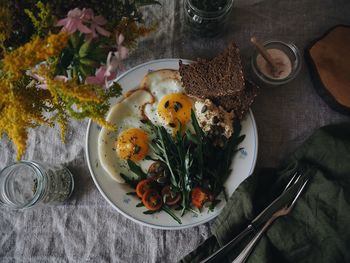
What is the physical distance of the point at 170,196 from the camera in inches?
50.0

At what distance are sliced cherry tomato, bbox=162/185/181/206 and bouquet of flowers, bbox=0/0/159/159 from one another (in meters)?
0.55

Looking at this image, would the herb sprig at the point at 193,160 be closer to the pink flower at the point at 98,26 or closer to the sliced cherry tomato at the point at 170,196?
the sliced cherry tomato at the point at 170,196

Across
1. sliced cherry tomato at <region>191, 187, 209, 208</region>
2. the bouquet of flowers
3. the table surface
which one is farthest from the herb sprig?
the bouquet of flowers

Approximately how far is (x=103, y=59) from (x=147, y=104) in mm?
555

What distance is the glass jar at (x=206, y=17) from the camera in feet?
4.05

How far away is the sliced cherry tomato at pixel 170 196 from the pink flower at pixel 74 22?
2.32ft

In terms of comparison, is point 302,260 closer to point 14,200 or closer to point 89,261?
point 89,261

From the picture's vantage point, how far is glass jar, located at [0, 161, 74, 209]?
3.90 ft

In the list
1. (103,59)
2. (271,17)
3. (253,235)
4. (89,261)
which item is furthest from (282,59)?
(89,261)

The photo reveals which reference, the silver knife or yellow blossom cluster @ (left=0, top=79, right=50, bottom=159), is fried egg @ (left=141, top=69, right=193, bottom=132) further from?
yellow blossom cluster @ (left=0, top=79, right=50, bottom=159)

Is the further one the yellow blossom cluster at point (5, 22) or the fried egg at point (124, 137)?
the fried egg at point (124, 137)

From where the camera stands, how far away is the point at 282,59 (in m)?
1.33

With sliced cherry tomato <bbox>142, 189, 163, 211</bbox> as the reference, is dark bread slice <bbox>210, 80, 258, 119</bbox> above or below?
above

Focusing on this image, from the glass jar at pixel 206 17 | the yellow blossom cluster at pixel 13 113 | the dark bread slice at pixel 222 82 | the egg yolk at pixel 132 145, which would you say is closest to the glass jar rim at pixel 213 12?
the glass jar at pixel 206 17
